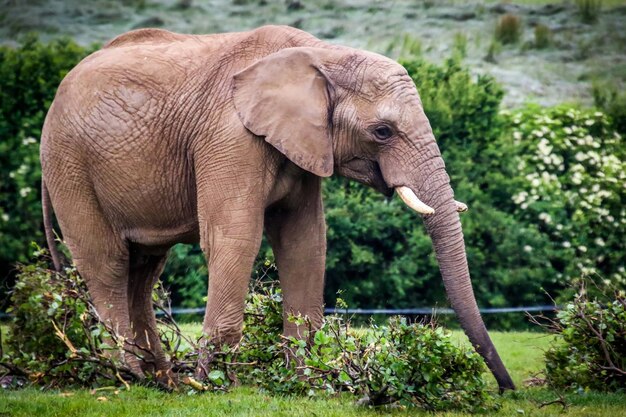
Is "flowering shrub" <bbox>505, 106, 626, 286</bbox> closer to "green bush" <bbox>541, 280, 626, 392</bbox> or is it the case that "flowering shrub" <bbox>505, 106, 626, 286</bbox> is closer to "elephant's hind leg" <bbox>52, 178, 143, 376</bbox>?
"green bush" <bbox>541, 280, 626, 392</bbox>

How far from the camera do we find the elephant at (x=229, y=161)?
977 cm

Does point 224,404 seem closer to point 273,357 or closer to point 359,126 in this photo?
point 273,357

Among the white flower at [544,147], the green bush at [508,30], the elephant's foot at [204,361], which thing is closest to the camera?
the elephant's foot at [204,361]

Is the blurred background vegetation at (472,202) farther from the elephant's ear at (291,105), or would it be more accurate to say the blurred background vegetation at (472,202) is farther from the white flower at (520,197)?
the elephant's ear at (291,105)

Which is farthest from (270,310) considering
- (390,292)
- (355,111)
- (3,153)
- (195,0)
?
(195,0)

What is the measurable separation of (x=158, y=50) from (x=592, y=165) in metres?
9.20

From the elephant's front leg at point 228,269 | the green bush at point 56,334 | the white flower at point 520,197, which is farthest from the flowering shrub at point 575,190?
the elephant's front leg at point 228,269

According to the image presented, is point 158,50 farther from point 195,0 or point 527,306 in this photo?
point 195,0

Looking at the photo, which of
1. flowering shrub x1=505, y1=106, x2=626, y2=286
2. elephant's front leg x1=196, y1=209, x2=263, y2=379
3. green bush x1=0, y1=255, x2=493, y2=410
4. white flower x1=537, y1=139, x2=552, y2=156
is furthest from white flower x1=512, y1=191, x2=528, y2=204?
elephant's front leg x1=196, y1=209, x2=263, y2=379

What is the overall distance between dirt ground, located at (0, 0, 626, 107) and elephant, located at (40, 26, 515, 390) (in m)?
14.0

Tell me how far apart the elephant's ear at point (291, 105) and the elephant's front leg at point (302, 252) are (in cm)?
64

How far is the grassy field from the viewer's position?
345 inches

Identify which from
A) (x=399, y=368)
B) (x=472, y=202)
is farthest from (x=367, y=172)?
(x=472, y=202)

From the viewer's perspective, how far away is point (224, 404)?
9070mm
